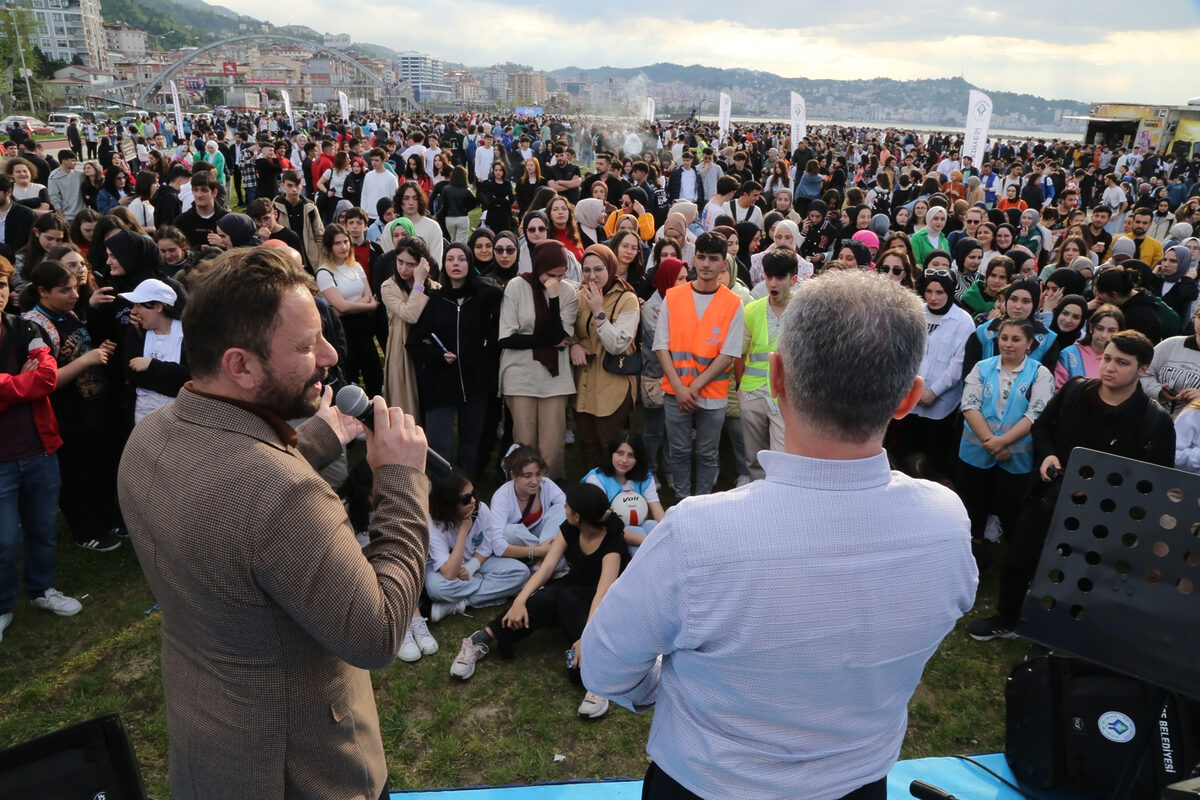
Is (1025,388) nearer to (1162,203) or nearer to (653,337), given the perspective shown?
(653,337)

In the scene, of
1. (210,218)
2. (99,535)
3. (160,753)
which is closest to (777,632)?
(160,753)

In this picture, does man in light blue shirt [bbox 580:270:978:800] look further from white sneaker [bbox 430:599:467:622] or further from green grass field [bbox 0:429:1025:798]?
white sneaker [bbox 430:599:467:622]

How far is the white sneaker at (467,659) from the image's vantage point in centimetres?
381

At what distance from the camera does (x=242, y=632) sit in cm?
146

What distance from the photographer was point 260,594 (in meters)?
1.42

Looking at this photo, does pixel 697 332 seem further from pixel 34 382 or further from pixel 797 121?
pixel 797 121

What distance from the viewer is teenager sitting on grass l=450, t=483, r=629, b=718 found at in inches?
156

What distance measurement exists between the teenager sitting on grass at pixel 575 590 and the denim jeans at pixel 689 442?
1240mm

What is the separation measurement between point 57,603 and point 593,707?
122 inches

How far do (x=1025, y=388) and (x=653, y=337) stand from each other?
95.4 inches

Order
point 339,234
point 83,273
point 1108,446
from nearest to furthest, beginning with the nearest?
point 1108,446
point 83,273
point 339,234

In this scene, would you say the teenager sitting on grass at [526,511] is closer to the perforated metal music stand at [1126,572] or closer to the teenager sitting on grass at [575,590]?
the teenager sitting on grass at [575,590]

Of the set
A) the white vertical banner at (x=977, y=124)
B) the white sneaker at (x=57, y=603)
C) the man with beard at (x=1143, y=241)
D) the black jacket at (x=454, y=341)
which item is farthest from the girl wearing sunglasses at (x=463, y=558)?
the white vertical banner at (x=977, y=124)

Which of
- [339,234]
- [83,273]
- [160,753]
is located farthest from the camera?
[339,234]
